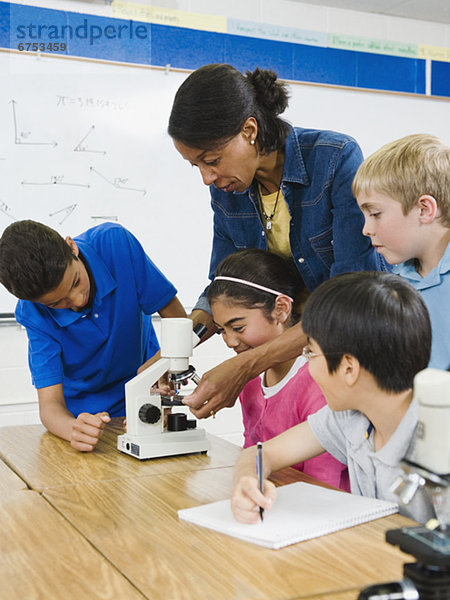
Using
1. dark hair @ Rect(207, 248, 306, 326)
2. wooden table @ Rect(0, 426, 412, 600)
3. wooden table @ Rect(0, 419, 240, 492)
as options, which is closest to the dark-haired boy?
wooden table @ Rect(0, 426, 412, 600)

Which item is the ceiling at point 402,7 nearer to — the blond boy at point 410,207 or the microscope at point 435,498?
the blond boy at point 410,207

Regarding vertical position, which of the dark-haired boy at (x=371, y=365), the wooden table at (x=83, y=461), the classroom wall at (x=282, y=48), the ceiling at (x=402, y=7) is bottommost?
the wooden table at (x=83, y=461)

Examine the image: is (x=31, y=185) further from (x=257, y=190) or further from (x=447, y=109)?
(x=447, y=109)

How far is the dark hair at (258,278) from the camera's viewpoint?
80.3 inches

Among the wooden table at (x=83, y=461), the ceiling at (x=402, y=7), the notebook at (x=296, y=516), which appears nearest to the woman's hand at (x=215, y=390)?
the wooden table at (x=83, y=461)

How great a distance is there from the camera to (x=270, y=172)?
1942 millimetres

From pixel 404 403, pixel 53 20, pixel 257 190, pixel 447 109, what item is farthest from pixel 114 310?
pixel 447 109

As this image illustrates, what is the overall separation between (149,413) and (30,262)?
1.69ft

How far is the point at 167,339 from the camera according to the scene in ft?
5.57

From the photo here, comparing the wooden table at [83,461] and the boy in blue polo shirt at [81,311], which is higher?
the boy in blue polo shirt at [81,311]

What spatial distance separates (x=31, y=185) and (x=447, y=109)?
256cm

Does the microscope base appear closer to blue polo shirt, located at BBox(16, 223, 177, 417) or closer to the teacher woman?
the teacher woman

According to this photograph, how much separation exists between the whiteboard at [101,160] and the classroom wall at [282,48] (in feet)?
0.56

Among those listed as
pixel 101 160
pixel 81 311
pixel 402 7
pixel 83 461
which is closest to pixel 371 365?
pixel 83 461
